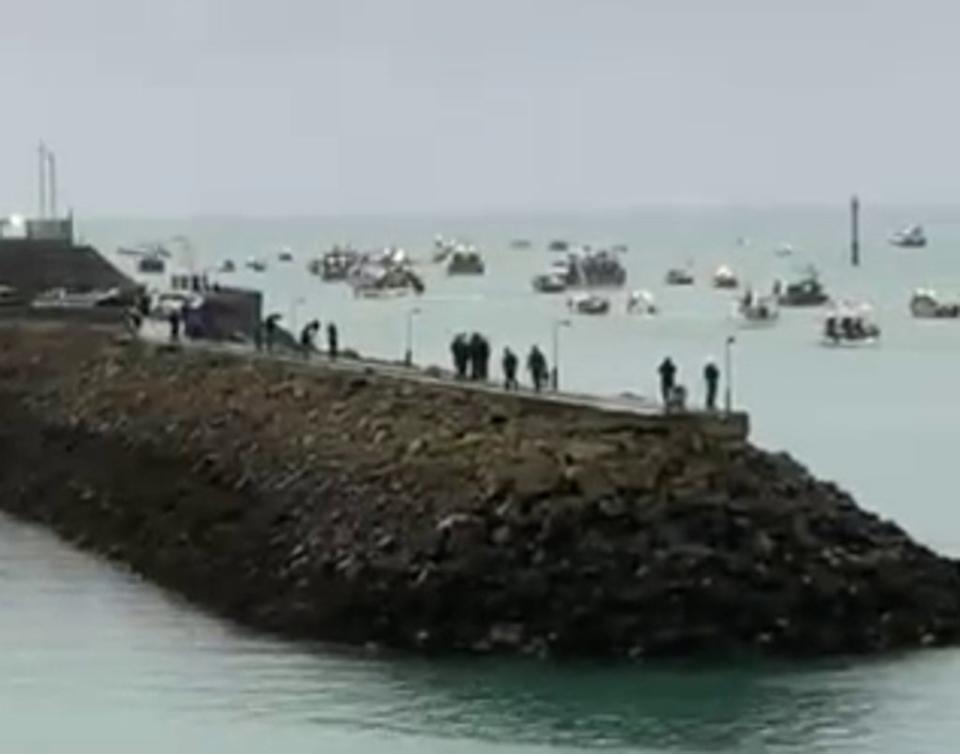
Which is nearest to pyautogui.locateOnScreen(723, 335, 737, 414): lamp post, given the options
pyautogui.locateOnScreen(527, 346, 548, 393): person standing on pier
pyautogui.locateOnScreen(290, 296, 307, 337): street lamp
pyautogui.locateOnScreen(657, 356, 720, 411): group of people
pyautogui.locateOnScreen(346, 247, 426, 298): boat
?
pyautogui.locateOnScreen(657, 356, 720, 411): group of people

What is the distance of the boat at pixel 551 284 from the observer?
15600 cm

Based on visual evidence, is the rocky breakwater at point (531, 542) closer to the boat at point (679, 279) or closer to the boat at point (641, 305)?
the boat at point (641, 305)

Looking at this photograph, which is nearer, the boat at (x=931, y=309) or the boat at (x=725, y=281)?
the boat at (x=931, y=309)

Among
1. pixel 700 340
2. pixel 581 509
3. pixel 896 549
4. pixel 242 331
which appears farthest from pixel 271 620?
pixel 700 340

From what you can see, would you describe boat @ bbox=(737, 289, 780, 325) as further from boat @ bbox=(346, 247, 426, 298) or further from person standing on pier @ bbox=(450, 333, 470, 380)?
person standing on pier @ bbox=(450, 333, 470, 380)

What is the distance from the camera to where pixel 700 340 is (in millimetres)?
111875

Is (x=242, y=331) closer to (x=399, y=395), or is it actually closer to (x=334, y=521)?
(x=399, y=395)

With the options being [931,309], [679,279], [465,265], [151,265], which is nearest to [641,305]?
[931,309]

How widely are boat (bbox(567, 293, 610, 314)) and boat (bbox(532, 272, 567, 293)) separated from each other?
1504 centimetres

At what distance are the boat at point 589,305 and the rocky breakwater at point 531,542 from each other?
86267 mm

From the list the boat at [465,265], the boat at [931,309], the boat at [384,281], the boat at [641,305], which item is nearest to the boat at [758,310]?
the boat at [641,305]

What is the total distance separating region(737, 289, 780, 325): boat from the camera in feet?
402

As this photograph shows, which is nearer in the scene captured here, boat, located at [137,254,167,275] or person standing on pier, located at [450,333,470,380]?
person standing on pier, located at [450,333,470,380]

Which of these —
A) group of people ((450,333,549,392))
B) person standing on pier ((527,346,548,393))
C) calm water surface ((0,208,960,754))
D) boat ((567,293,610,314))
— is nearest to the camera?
calm water surface ((0,208,960,754))
